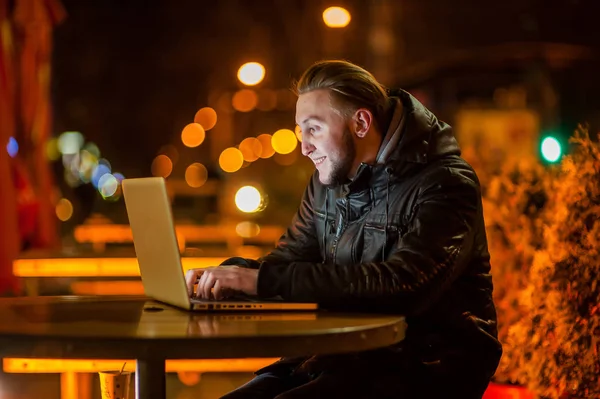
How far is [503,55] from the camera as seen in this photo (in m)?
14.6

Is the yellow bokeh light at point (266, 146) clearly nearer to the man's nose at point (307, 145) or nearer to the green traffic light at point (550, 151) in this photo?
the green traffic light at point (550, 151)

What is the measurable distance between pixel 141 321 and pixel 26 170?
709cm

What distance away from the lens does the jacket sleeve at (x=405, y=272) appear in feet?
10.5

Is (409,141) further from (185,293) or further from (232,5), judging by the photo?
(232,5)

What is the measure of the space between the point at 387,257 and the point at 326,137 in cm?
49

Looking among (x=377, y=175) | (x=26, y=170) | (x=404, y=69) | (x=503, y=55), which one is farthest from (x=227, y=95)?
(x=377, y=175)

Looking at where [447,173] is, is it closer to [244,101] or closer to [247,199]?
[247,199]

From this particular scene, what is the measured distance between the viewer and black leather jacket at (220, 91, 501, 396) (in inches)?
127

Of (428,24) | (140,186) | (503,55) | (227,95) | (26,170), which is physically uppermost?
(227,95)

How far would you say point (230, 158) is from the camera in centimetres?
4325

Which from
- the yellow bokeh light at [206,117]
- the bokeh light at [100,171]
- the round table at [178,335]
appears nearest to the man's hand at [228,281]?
the round table at [178,335]

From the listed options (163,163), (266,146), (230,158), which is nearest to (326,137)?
(230,158)

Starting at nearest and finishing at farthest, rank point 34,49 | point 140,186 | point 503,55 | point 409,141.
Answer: point 140,186 → point 409,141 → point 34,49 → point 503,55

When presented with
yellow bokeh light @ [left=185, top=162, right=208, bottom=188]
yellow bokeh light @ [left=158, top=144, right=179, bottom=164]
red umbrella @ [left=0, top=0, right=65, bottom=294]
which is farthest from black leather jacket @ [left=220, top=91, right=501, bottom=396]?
yellow bokeh light @ [left=158, top=144, right=179, bottom=164]
